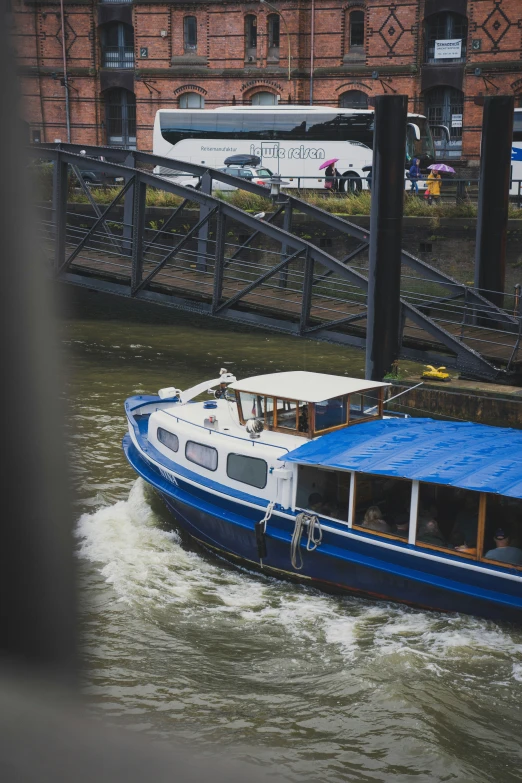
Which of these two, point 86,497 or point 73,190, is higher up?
point 73,190

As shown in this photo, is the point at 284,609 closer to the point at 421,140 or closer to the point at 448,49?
the point at 421,140

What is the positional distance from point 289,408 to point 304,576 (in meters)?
2.25

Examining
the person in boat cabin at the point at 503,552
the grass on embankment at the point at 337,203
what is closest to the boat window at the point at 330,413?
the person in boat cabin at the point at 503,552

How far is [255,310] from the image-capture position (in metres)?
19.5

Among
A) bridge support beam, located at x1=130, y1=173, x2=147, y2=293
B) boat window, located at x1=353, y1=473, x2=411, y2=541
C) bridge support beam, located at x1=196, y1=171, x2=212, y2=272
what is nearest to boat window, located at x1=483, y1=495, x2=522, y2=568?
boat window, located at x1=353, y1=473, x2=411, y2=541

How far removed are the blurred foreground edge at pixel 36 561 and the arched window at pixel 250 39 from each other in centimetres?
Result: 4503

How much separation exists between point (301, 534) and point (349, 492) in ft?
2.52

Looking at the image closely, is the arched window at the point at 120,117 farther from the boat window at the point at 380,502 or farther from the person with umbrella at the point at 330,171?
the boat window at the point at 380,502

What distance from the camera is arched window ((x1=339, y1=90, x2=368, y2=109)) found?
4277cm

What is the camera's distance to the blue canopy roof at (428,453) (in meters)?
9.56

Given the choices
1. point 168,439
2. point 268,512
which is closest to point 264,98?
point 168,439

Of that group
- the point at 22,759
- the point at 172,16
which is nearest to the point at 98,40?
the point at 172,16

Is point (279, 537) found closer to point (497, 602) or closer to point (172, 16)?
point (497, 602)

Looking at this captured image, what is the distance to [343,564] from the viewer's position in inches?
412
